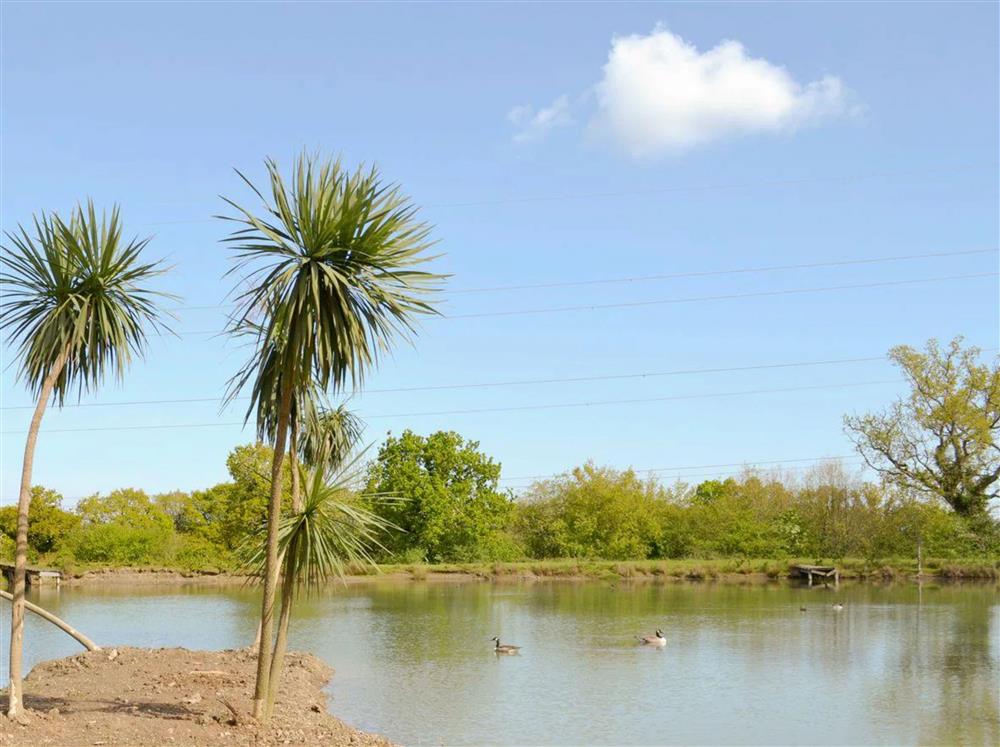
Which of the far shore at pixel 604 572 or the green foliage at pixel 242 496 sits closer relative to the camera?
the far shore at pixel 604 572

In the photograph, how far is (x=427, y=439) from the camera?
6444 cm

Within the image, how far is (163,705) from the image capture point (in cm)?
1305

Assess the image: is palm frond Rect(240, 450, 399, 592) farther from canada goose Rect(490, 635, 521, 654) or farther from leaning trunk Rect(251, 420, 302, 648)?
canada goose Rect(490, 635, 521, 654)

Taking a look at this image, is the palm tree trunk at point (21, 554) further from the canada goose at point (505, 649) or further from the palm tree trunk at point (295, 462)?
the canada goose at point (505, 649)

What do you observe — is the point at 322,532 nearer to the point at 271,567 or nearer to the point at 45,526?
the point at 271,567

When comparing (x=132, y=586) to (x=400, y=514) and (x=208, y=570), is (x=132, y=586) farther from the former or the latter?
(x=400, y=514)

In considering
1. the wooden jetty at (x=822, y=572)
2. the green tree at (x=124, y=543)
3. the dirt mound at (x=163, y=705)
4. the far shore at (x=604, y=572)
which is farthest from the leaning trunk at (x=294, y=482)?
the green tree at (x=124, y=543)

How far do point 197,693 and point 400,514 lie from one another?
4863 centimetres

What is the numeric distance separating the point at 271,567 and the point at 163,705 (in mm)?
3289

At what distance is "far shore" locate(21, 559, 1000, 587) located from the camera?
53.5 metres

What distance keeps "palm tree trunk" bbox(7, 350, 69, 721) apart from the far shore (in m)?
42.0

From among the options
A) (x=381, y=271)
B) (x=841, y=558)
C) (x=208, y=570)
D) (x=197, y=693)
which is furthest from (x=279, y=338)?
(x=841, y=558)

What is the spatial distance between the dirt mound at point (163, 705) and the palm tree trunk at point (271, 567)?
39cm

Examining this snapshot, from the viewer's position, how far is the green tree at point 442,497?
2388 inches
